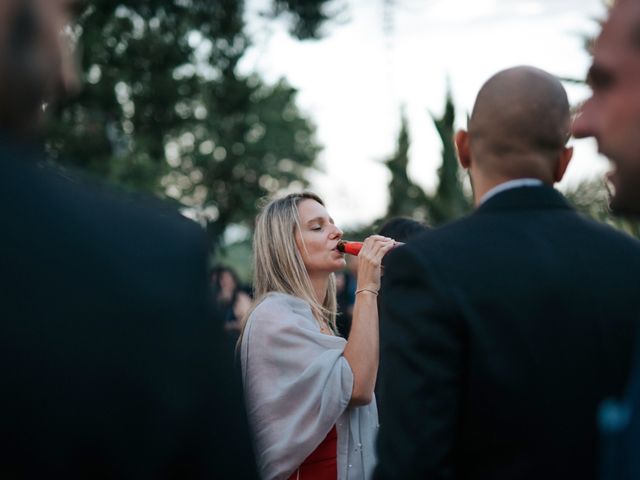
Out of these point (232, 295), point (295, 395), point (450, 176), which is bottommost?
point (232, 295)

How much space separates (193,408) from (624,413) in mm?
610

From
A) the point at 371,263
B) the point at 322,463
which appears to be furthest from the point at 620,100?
the point at 322,463

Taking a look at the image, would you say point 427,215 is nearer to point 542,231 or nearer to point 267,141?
point 542,231

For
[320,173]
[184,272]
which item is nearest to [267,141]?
[320,173]

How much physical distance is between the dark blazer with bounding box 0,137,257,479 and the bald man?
2.78 ft

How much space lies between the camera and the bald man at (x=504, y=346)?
5.69 ft

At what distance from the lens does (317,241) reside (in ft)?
12.6

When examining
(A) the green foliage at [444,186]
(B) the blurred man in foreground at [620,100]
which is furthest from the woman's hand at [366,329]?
(A) the green foliage at [444,186]

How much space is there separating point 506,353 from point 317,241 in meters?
2.15

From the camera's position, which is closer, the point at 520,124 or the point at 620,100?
the point at 620,100

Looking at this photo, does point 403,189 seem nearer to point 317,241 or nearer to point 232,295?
point 232,295

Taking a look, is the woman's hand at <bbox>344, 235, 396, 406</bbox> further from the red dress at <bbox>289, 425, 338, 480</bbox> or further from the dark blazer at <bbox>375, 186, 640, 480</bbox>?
the dark blazer at <bbox>375, 186, 640, 480</bbox>

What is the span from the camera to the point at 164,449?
3.29ft

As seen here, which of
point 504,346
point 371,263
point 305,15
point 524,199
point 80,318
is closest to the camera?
point 80,318
